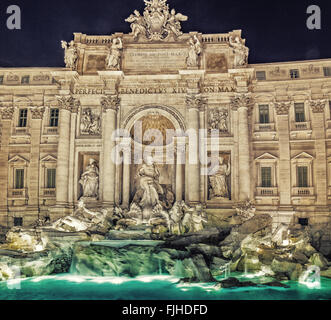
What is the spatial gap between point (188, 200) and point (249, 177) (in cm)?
430

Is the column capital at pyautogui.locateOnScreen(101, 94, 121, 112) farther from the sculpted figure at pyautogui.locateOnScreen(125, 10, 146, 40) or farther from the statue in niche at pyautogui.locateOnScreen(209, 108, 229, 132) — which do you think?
the statue in niche at pyautogui.locateOnScreen(209, 108, 229, 132)

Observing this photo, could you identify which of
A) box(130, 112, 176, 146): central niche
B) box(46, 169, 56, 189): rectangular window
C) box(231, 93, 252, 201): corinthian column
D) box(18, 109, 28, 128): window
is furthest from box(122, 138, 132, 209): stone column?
box(18, 109, 28, 128): window

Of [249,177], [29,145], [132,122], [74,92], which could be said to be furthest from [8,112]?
[249,177]

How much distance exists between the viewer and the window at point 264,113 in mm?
30234

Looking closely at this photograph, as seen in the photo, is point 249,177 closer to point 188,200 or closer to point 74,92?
point 188,200

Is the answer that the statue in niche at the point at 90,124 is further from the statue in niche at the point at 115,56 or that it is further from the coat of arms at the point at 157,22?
the coat of arms at the point at 157,22

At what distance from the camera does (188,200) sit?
27531 millimetres

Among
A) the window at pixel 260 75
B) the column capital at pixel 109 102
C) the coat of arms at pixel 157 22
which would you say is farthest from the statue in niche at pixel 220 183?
the coat of arms at pixel 157 22

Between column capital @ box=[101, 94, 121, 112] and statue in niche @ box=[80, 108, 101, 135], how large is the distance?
112 centimetres

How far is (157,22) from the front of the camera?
100ft

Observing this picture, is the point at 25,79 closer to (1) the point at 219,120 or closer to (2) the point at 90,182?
(2) the point at 90,182

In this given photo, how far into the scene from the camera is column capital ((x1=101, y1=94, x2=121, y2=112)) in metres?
29.2

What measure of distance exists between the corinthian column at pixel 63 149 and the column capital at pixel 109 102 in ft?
6.75

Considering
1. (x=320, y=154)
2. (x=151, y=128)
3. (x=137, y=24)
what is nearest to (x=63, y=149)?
(x=151, y=128)
